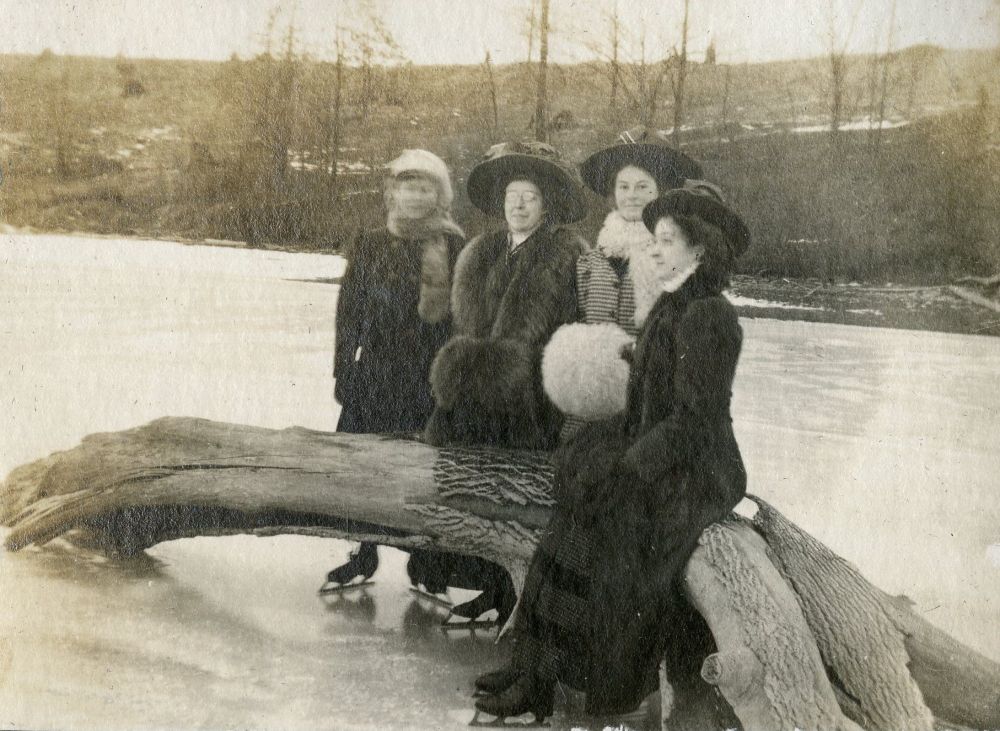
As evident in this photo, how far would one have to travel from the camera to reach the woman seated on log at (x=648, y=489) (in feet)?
11.6

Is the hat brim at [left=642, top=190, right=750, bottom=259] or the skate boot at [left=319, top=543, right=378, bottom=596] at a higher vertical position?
the hat brim at [left=642, top=190, right=750, bottom=259]

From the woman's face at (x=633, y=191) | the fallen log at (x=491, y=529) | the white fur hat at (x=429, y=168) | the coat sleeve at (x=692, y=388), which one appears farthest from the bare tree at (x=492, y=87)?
the fallen log at (x=491, y=529)

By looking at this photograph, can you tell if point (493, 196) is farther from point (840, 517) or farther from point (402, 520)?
point (840, 517)

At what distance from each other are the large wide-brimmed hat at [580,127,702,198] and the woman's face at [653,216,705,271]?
379mm

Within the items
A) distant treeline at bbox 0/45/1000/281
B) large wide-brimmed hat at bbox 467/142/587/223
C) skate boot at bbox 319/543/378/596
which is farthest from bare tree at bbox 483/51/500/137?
skate boot at bbox 319/543/378/596

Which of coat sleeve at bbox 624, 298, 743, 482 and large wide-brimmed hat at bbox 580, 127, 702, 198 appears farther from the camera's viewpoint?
large wide-brimmed hat at bbox 580, 127, 702, 198

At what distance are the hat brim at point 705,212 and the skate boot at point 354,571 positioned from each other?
193 cm

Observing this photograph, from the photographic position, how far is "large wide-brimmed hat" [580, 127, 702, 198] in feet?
13.0

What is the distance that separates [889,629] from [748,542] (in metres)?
0.66

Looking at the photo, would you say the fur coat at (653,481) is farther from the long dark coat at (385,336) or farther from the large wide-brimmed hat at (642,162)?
the long dark coat at (385,336)

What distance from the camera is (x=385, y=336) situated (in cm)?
427

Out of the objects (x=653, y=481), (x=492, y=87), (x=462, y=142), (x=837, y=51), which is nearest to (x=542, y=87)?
(x=492, y=87)

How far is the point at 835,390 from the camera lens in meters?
4.12

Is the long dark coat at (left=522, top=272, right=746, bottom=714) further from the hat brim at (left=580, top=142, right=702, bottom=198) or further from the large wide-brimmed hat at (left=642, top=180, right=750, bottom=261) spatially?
the hat brim at (left=580, top=142, right=702, bottom=198)
